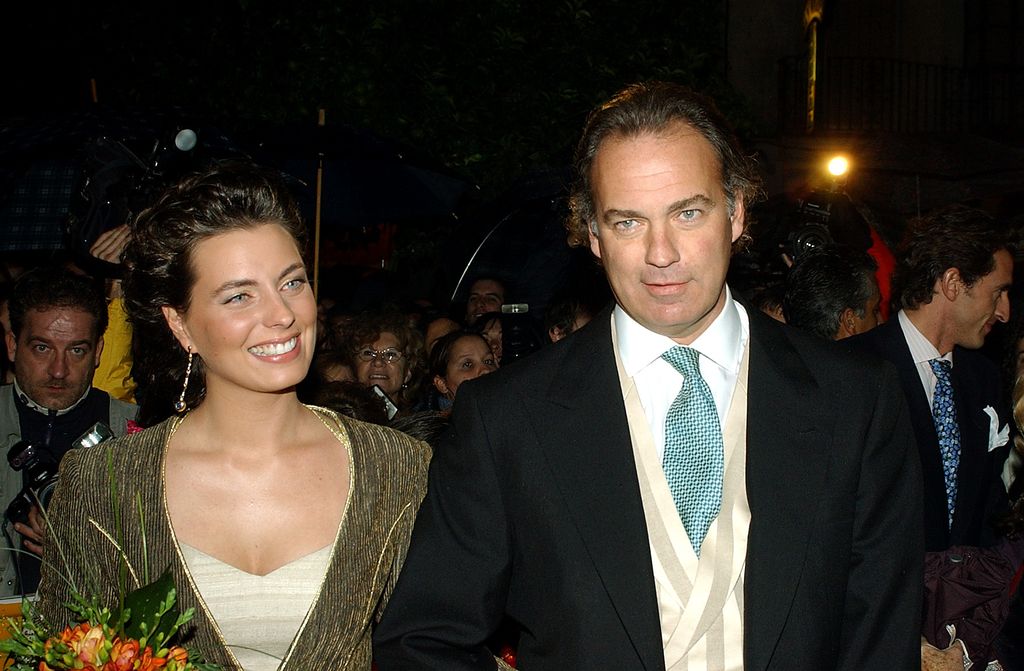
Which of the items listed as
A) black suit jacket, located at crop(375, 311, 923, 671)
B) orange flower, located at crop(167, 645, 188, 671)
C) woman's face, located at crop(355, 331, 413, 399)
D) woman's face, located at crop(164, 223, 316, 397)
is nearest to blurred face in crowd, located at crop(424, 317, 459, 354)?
woman's face, located at crop(355, 331, 413, 399)

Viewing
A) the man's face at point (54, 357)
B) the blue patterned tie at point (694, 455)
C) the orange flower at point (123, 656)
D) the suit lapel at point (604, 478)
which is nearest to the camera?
the orange flower at point (123, 656)

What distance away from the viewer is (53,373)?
15.9 feet

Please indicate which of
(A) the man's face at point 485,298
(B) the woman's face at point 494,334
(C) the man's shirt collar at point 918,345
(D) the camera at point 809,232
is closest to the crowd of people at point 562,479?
(C) the man's shirt collar at point 918,345

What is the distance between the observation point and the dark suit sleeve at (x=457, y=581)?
2.58 m

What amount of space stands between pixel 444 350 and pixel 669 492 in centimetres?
393

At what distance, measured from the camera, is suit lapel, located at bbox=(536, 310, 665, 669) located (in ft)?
8.18

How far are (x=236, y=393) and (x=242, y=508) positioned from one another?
32 cm

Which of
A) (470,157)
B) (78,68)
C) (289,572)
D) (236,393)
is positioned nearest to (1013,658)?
(289,572)

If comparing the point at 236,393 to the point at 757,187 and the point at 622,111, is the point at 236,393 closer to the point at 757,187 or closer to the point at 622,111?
the point at 622,111

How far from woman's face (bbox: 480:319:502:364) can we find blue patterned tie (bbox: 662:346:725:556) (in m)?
4.43

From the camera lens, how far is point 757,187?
299 cm

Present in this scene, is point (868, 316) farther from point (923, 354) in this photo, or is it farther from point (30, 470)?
point (30, 470)

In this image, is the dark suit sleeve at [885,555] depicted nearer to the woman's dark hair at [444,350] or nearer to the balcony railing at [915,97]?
the woman's dark hair at [444,350]

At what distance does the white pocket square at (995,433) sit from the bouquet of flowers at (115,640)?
11.5ft
